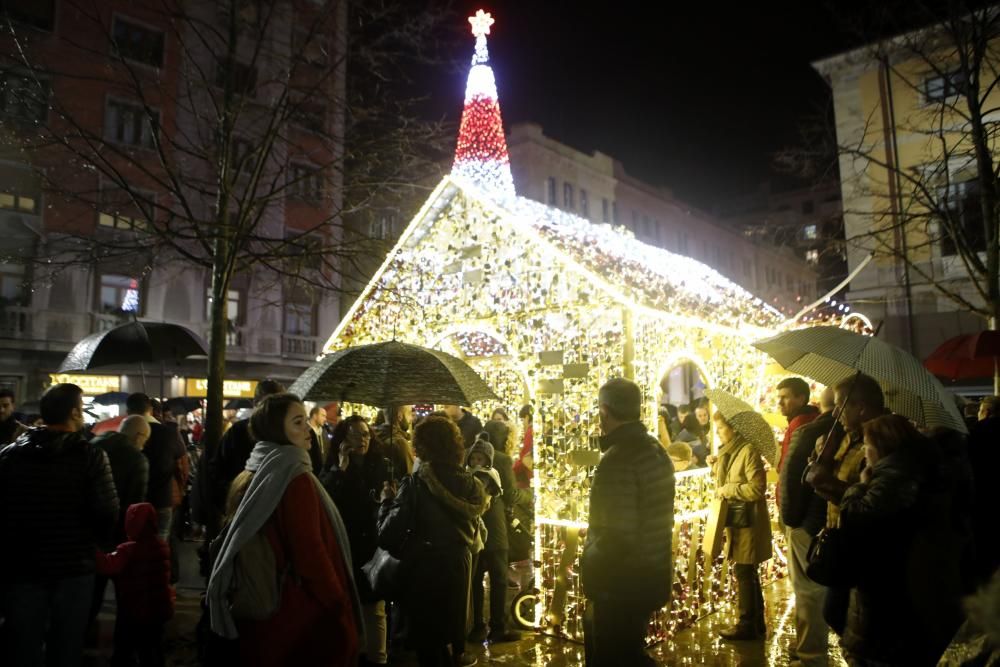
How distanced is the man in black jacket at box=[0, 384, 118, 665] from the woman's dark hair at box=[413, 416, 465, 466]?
1.80 metres

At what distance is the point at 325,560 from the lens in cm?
317

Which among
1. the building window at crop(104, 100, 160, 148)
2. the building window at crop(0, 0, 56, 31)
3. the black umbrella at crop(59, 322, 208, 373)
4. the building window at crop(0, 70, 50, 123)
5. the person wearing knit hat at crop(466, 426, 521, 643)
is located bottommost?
the person wearing knit hat at crop(466, 426, 521, 643)

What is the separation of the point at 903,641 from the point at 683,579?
3.64 metres

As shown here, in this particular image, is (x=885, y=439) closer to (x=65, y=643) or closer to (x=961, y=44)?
(x=65, y=643)

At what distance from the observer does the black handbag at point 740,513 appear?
615 cm

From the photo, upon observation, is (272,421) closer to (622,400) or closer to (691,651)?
(622,400)

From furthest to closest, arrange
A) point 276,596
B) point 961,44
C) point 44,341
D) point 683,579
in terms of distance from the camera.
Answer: point 44,341 < point 961,44 < point 683,579 < point 276,596

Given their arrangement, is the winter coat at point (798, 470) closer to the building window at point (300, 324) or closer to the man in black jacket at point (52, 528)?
the man in black jacket at point (52, 528)

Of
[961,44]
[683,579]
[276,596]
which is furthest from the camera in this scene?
[961,44]

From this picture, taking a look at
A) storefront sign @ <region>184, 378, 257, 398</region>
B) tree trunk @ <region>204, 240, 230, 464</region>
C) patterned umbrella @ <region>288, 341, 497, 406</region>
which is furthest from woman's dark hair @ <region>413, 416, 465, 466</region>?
storefront sign @ <region>184, 378, 257, 398</region>

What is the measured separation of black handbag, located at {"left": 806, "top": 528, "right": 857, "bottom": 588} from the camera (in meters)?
3.26

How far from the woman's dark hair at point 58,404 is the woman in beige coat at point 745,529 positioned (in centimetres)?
492

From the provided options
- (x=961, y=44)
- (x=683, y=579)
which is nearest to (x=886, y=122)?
(x=961, y=44)

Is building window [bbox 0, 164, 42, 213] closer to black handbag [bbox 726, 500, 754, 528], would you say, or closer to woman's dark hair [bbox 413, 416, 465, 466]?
woman's dark hair [bbox 413, 416, 465, 466]
